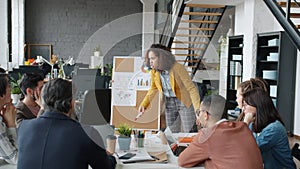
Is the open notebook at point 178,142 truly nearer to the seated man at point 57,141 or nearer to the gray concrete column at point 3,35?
the seated man at point 57,141

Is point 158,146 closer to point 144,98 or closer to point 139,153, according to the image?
point 139,153

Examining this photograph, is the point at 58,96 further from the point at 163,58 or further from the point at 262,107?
the point at 163,58

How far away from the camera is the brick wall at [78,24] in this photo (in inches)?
412

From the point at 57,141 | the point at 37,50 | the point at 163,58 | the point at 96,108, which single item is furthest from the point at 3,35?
the point at 57,141

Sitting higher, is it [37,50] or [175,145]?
[37,50]

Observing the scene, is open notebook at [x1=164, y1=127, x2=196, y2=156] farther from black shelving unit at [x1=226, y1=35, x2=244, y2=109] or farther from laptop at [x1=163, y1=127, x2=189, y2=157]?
black shelving unit at [x1=226, y1=35, x2=244, y2=109]

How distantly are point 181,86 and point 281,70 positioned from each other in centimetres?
304

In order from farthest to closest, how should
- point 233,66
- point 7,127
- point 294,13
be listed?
point 233,66
point 294,13
point 7,127

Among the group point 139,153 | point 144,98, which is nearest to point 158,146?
point 139,153

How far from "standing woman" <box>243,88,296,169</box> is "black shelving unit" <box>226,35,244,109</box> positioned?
15.2 ft

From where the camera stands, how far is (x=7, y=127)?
202 cm

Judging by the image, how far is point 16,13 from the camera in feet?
32.6

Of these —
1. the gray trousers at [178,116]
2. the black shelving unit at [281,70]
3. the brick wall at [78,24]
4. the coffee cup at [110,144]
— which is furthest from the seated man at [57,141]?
the brick wall at [78,24]

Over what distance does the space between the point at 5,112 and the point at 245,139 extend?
1377 mm
